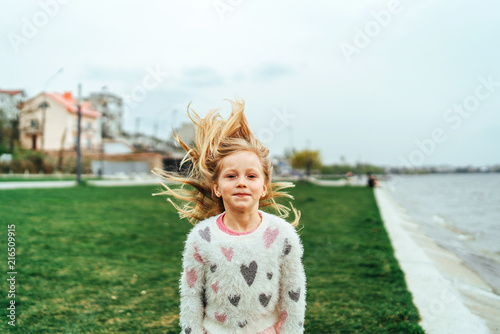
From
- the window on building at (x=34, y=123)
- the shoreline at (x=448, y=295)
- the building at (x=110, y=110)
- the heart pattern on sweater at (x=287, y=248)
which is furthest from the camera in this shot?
the building at (x=110, y=110)

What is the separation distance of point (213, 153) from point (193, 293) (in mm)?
779

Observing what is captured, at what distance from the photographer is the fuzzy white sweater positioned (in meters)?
2.26

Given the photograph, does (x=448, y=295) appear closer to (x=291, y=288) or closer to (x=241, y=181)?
A: (x=291, y=288)

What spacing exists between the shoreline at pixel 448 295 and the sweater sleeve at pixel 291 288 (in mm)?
2201

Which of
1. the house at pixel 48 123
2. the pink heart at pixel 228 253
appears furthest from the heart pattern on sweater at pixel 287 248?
the house at pixel 48 123

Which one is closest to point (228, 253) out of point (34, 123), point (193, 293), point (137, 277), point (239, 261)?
point (239, 261)

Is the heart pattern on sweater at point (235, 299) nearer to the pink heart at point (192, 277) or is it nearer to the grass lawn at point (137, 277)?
the pink heart at point (192, 277)

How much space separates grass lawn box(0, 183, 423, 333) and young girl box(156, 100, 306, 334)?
6.35 feet

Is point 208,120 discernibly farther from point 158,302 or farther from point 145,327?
point 158,302

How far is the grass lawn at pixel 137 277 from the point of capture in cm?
422

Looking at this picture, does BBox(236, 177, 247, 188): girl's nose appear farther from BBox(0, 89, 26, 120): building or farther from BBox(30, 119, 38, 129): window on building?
BBox(30, 119, 38, 129): window on building

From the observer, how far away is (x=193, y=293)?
233cm

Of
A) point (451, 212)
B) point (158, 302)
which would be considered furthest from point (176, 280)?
point (451, 212)

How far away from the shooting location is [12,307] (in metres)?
4.32
